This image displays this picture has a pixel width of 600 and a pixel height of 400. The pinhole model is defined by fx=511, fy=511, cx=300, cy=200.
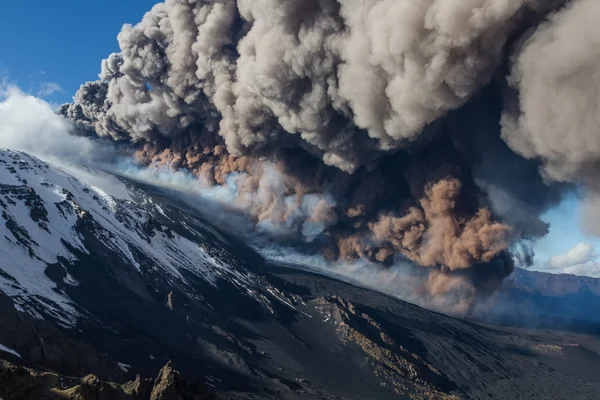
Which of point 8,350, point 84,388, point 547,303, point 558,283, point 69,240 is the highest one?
point 558,283

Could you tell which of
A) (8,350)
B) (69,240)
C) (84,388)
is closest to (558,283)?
(69,240)

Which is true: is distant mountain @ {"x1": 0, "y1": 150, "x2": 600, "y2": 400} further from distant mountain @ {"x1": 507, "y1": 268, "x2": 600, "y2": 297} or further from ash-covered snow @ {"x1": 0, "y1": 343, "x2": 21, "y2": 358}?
distant mountain @ {"x1": 507, "y1": 268, "x2": 600, "y2": 297}

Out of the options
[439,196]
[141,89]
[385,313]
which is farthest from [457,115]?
[141,89]

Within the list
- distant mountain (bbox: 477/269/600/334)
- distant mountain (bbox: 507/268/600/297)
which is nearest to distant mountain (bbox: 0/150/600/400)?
distant mountain (bbox: 477/269/600/334)

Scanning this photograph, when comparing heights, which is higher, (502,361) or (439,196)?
(439,196)

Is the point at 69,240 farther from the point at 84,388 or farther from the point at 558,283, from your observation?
the point at 558,283

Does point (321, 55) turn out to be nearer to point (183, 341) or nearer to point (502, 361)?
point (183, 341)

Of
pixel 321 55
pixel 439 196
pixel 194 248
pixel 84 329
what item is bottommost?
pixel 84 329
